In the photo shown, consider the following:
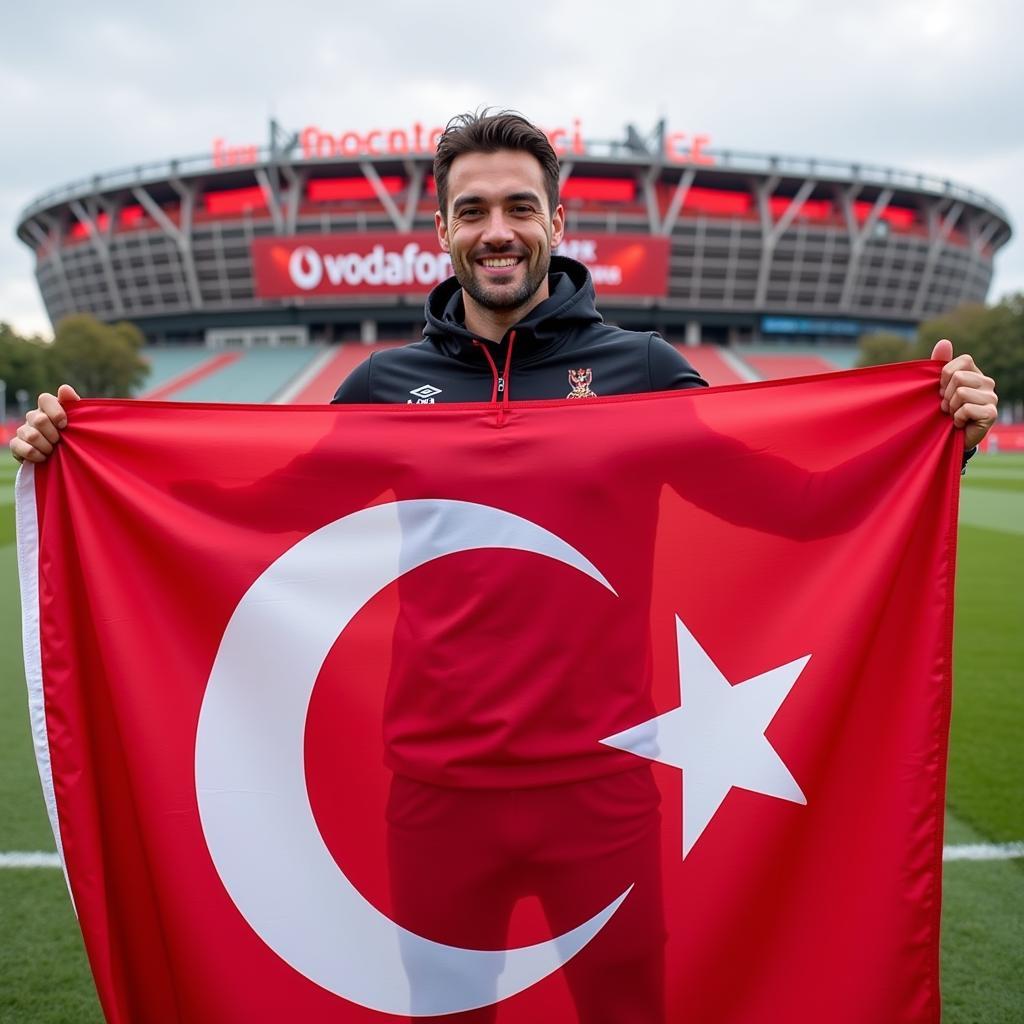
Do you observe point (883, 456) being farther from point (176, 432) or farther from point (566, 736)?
point (176, 432)

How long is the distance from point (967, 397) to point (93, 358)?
4599cm

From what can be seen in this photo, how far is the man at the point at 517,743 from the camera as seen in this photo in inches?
74.2

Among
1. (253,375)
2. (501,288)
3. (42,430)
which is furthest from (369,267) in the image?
(501,288)

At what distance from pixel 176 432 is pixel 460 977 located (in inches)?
63.2

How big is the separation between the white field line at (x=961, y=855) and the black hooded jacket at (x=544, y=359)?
8.12 ft

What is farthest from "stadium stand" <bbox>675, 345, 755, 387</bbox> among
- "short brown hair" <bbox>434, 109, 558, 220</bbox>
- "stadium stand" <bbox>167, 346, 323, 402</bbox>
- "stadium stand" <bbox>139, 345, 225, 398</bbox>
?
"short brown hair" <bbox>434, 109, 558, 220</bbox>

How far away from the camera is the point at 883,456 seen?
213 cm

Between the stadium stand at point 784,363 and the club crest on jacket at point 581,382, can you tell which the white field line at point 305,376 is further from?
the club crest on jacket at point 581,382

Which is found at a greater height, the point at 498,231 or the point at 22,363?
the point at 22,363

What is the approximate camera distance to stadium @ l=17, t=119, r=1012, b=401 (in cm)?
4509

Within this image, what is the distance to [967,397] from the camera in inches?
79.8

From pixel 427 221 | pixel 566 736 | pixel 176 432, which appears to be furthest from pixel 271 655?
pixel 427 221

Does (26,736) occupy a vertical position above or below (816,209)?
below

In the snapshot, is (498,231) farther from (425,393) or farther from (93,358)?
(93,358)
